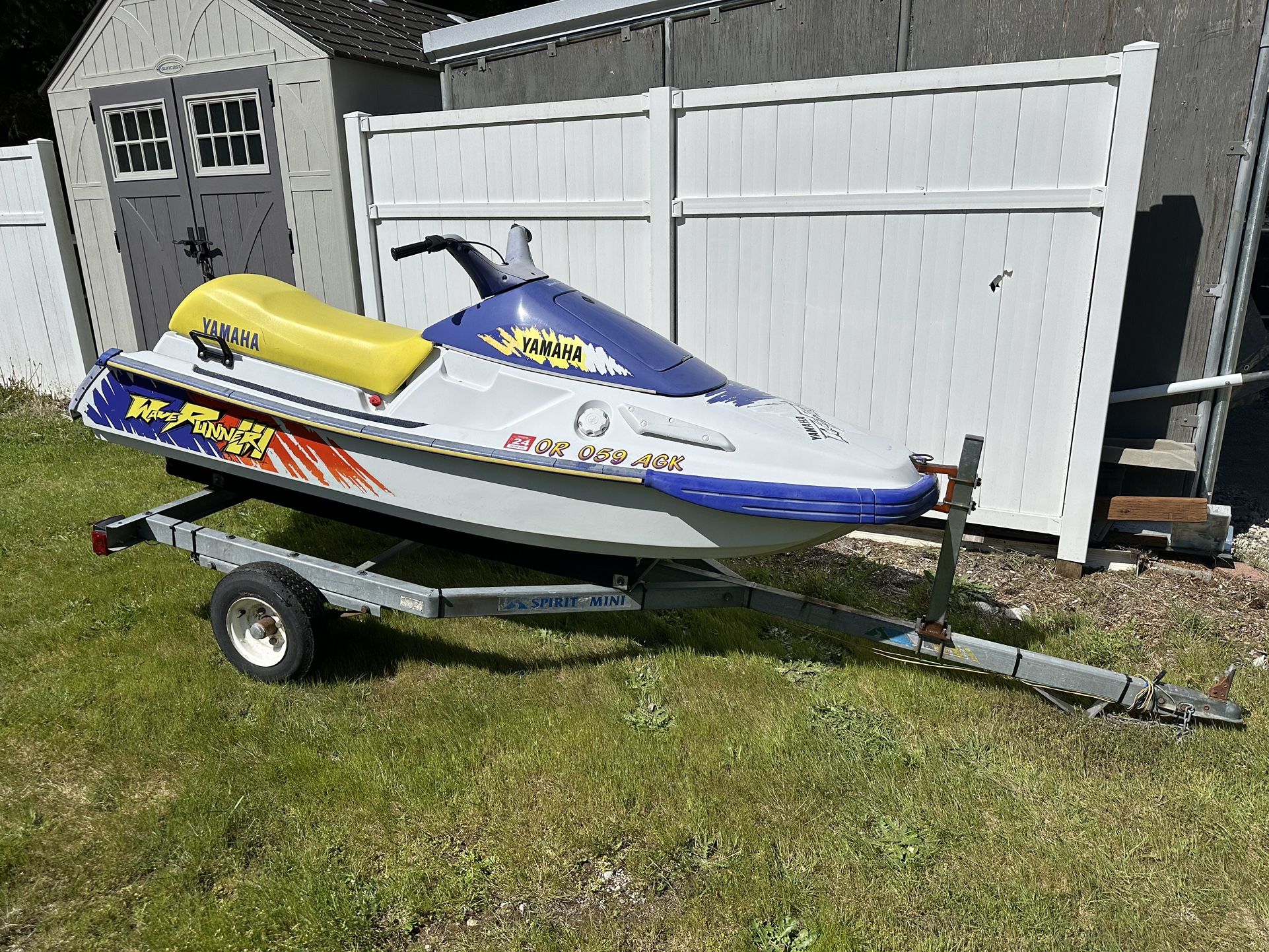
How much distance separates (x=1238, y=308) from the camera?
16.0ft

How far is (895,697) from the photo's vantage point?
146 inches

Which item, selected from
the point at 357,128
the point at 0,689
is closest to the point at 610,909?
the point at 0,689

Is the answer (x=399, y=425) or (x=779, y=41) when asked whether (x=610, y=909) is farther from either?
(x=779, y=41)

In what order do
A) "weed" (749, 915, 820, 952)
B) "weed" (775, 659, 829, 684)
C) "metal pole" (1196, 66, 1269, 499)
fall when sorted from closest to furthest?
"weed" (749, 915, 820, 952) → "weed" (775, 659, 829, 684) → "metal pole" (1196, 66, 1269, 499)

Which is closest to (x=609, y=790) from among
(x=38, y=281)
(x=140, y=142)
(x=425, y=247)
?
(x=425, y=247)

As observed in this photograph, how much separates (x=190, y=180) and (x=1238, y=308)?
7.88m

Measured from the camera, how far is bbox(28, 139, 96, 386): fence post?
25.6 feet

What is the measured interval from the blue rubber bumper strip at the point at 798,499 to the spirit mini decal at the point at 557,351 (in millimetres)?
561

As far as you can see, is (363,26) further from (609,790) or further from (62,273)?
(609,790)

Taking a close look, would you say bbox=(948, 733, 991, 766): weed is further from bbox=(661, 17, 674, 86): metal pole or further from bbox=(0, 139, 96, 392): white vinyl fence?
bbox=(0, 139, 96, 392): white vinyl fence

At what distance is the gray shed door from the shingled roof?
58 cm

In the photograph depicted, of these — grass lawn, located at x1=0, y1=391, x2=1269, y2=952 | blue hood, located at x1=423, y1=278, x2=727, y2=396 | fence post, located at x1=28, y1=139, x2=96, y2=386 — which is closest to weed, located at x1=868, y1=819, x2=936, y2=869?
grass lawn, located at x1=0, y1=391, x2=1269, y2=952

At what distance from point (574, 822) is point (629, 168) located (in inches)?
160

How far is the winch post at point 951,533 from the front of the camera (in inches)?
124
